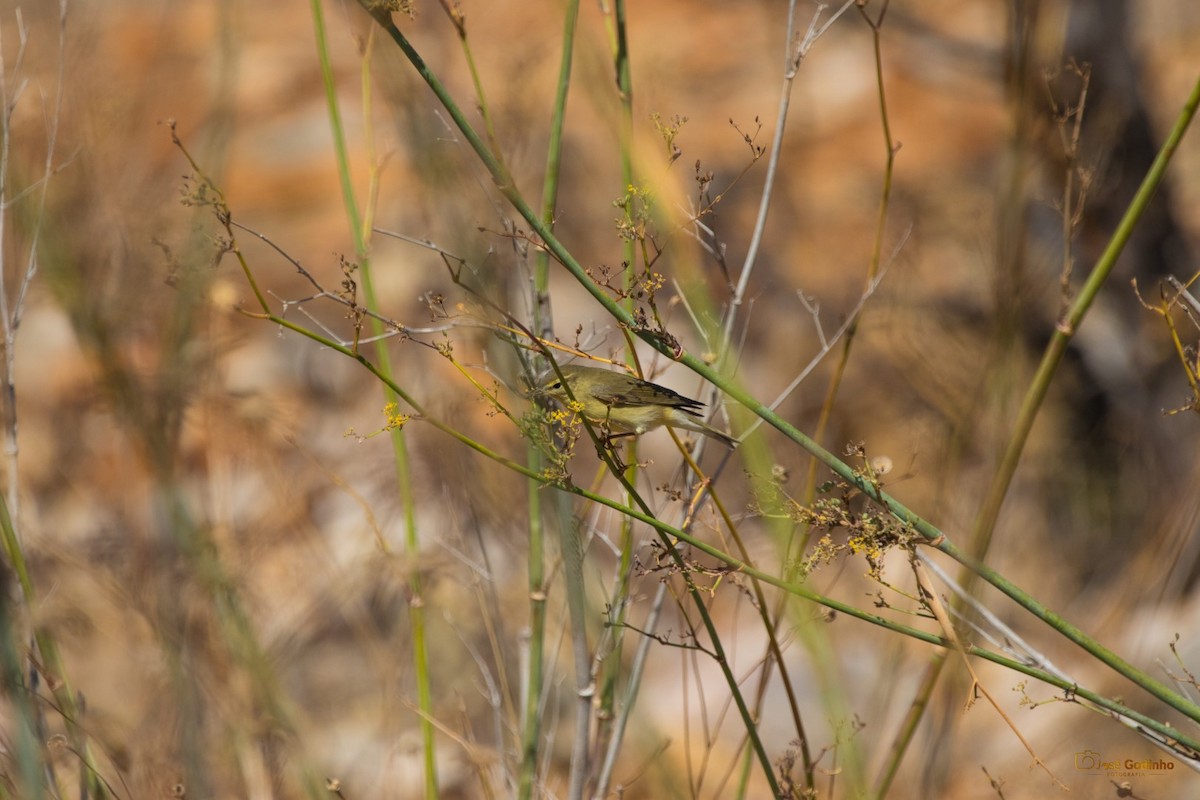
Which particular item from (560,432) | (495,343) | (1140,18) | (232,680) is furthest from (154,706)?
(1140,18)

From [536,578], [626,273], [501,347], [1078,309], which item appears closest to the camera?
[1078,309]

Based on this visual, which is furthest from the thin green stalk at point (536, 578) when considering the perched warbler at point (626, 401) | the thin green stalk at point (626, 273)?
the perched warbler at point (626, 401)

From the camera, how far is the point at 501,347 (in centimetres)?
216

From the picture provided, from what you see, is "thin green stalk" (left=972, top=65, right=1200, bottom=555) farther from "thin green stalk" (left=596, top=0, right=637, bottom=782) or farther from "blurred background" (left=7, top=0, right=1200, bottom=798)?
"thin green stalk" (left=596, top=0, right=637, bottom=782)

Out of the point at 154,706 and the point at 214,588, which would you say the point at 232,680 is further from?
the point at 214,588

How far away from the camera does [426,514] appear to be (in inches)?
168

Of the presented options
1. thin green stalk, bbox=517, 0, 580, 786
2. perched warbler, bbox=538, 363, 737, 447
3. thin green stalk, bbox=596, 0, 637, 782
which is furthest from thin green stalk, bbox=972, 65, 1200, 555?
perched warbler, bbox=538, 363, 737, 447

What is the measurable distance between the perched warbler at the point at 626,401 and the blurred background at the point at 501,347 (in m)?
0.32

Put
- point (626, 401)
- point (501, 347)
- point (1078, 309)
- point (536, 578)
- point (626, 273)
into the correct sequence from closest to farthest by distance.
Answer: point (1078, 309) < point (626, 273) < point (536, 578) < point (501, 347) < point (626, 401)

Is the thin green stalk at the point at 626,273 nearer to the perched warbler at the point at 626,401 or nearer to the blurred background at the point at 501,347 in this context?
the blurred background at the point at 501,347

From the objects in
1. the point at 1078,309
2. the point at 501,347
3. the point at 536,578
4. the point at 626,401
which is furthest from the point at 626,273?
the point at 626,401

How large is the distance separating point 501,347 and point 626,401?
92cm

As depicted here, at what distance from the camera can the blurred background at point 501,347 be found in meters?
2.32

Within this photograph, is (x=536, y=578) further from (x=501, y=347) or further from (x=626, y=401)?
(x=626, y=401)
